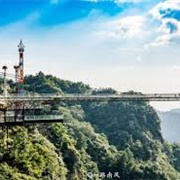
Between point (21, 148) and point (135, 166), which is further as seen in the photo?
point (135, 166)

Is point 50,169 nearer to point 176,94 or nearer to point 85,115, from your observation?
point 176,94

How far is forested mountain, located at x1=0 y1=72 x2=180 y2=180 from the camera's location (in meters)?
37.5

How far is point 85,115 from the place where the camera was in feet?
299

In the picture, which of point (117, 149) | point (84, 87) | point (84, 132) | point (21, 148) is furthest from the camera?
point (84, 87)

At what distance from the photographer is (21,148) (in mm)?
37281

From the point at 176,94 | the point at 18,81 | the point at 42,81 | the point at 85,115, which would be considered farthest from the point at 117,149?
the point at 176,94

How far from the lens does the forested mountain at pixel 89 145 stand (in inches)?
1478

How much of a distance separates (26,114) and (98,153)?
122 ft

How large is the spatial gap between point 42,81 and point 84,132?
1905 cm

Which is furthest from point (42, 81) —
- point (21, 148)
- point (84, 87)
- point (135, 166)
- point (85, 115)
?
point (21, 148)

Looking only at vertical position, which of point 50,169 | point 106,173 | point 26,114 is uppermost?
point 26,114

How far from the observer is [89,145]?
7038 cm

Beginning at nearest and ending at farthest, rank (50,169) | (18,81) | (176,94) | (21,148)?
(21,148), (50,169), (176,94), (18,81)

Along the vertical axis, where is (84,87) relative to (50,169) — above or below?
above
